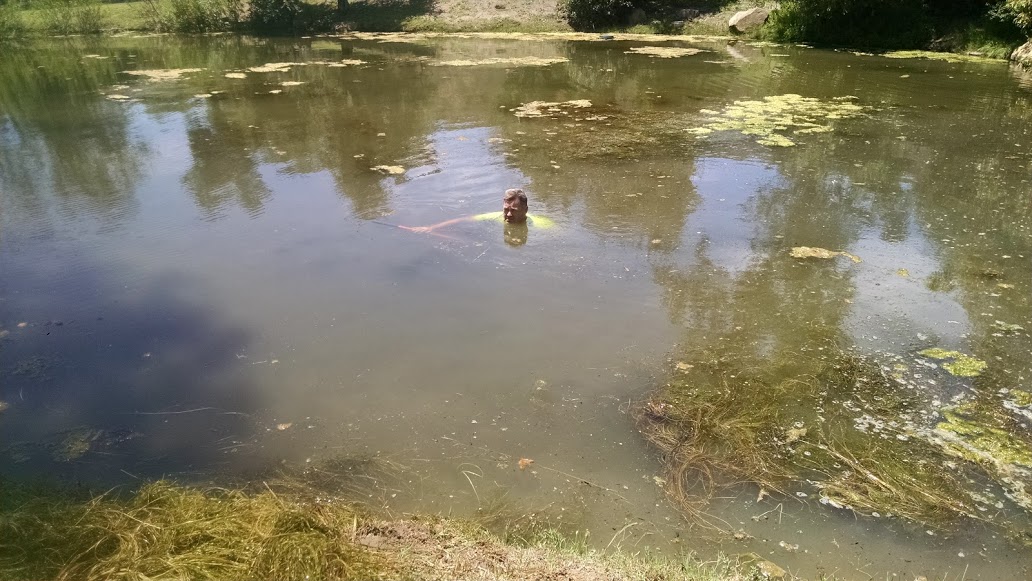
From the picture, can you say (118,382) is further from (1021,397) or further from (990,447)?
(1021,397)

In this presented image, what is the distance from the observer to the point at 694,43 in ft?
65.0

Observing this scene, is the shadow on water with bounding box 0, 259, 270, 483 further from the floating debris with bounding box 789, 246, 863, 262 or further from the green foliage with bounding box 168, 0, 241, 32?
the green foliage with bounding box 168, 0, 241, 32

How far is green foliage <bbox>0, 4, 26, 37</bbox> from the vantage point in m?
26.0

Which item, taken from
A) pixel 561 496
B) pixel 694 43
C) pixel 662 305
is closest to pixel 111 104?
pixel 662 305

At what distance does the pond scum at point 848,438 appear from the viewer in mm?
2801

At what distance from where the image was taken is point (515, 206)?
5.71 m

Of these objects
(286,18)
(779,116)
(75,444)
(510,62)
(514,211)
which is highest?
(286,18)

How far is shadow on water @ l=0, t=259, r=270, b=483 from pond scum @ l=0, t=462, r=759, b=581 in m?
0.28

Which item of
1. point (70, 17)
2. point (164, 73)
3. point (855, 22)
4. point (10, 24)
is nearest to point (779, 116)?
point (855, 22)

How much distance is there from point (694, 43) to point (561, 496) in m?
19.9

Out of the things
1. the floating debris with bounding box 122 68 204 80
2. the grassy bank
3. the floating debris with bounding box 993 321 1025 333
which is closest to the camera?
the grassy bank

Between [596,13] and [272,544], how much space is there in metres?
23.6

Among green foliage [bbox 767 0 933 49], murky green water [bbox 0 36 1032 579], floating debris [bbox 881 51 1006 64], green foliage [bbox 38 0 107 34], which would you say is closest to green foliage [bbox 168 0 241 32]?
green foliage [bbox 38 0 107 34]

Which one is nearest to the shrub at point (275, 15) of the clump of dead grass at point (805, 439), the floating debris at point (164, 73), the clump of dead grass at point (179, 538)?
the floating debris at point (164, 73)
